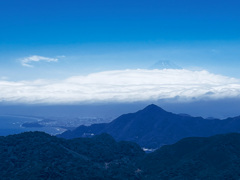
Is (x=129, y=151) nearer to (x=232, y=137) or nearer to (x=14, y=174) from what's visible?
(x=232, y=137)

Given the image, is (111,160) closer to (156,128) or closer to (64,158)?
(64,158)

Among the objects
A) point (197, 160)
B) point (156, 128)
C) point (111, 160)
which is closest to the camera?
point (197, 160)

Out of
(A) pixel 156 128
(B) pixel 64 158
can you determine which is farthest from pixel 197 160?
(A) pixel 156 128

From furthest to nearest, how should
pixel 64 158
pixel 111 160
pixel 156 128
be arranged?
→ pixel 156 128, pixel 111 160, pixel 64 158

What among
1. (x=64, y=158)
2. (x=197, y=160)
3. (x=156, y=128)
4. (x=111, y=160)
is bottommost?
(x=111, y=160)

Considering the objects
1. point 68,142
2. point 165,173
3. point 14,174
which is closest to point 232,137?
point 165,173

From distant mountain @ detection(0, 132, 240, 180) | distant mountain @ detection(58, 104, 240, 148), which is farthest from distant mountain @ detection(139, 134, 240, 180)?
distant mountain @ detection(58, 104, 240, 148)

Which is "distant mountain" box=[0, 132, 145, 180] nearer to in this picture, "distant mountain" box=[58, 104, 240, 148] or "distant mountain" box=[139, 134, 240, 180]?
"distant mountain" box=[139, 134, 240, 180]
